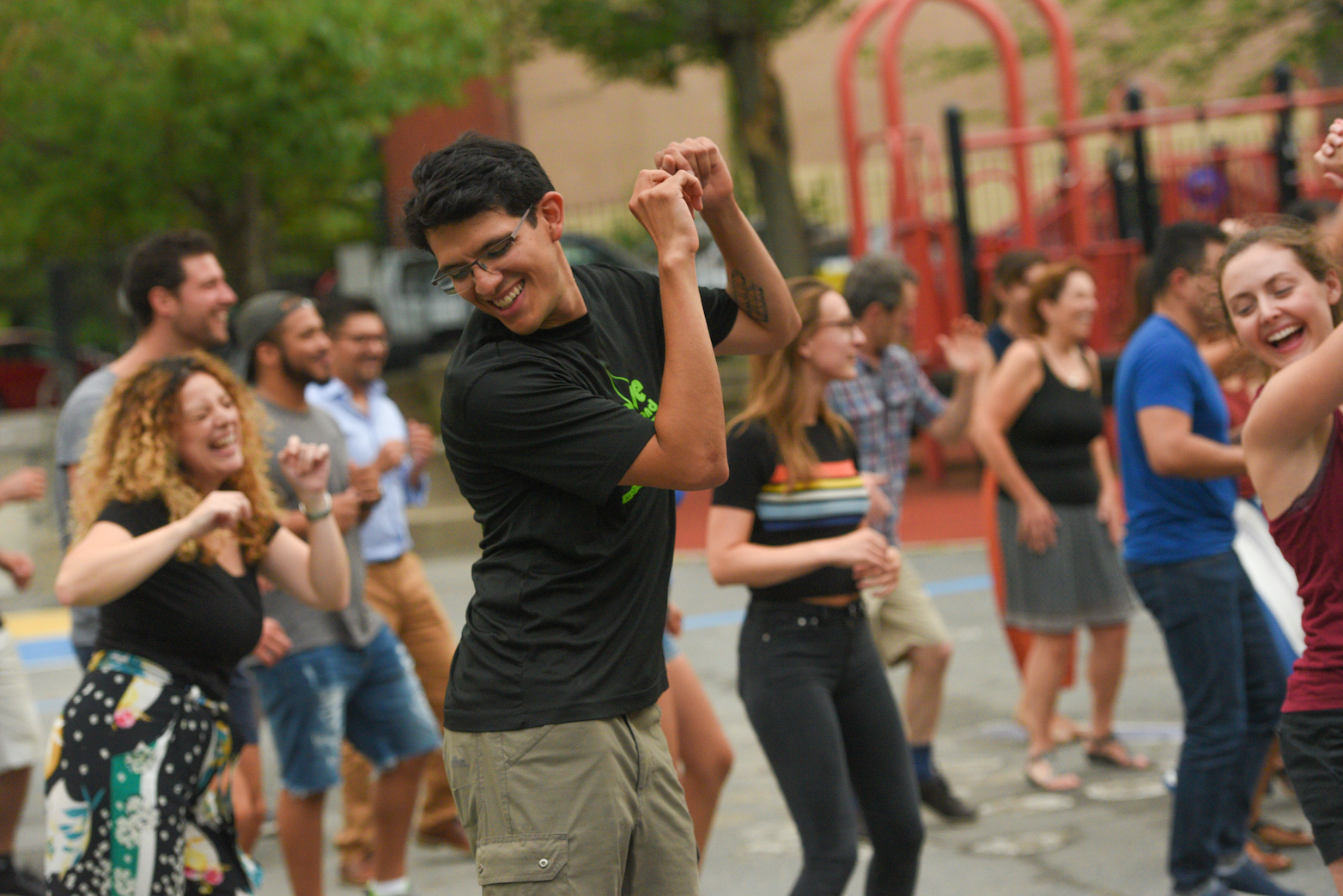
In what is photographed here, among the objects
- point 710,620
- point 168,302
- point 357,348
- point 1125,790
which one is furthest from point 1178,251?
point 710,620

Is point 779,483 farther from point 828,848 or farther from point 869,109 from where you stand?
point 869,109

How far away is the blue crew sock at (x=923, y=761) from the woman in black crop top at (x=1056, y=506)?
0.53m

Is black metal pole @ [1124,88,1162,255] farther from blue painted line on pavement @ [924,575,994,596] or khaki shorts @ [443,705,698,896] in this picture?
khaki shorts @ [443,705,698,896]

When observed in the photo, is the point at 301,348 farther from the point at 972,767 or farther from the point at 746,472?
the point at 972,767

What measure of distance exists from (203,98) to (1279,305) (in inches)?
574

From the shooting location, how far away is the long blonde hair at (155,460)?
370 centimetres

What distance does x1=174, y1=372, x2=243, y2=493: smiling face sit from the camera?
3820mm

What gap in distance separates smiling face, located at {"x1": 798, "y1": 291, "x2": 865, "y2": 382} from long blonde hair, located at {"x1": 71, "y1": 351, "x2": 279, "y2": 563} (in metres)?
1.61

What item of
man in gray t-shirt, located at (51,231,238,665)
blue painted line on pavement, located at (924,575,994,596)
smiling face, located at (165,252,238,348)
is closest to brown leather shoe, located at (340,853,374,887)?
man in gray t-shirt, located at (51,231,238,665)

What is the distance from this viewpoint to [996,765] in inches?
239

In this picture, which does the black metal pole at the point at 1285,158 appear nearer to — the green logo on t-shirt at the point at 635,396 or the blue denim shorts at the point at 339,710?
the blue denim shorts at the point at 339,710

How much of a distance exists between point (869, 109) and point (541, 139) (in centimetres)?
646

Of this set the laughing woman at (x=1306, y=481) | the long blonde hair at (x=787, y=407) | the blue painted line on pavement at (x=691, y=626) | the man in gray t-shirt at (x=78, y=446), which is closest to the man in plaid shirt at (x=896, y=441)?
the long blonde hair at (x=787, y=407)

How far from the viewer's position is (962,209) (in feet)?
36.4
